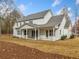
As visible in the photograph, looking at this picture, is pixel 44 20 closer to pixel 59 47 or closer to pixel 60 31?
pixel 60 31

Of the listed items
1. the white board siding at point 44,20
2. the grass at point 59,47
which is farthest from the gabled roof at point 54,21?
the grass at point 59,47

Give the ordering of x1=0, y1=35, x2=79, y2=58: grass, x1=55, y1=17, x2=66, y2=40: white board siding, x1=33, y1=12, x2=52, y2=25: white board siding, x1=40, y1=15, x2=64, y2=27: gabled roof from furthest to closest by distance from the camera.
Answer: x1=33, y1=12, x2=52, y2=25: white board siding → x1=40, y1=15, x2=64, y2=27: gabled roof → x1=55, y1=17, x2=66, y2=40: white board siding → x1=0, y1=35, x2=79, y2=58: grass

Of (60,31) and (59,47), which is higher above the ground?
(60,31)

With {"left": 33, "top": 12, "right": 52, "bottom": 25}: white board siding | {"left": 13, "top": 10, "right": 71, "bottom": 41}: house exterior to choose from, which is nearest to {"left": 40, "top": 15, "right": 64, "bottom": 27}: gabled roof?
{"left": 13, "top": 10, "right": 71, "bottom": 41}: house exterior

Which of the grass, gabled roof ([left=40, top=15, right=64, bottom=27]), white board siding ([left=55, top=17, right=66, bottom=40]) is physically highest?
gabled roof ([left=40, top=15, right=64, bottom=27])

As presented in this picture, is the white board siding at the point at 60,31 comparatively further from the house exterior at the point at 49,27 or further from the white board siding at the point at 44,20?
the white board siding at the point at 44,20

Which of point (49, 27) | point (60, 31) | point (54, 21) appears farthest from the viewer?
point (54, 21)

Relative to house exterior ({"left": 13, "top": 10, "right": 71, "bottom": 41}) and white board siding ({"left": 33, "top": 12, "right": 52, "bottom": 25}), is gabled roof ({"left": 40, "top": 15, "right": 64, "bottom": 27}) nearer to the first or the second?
house exterior ({"left": 13, "top": 10, "right": 71, "bottom": 41})

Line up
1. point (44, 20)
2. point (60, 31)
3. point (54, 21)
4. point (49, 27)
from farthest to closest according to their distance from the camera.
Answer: point (44, 20) < point (54, 21) < point (60, 31) < point (49, 27)

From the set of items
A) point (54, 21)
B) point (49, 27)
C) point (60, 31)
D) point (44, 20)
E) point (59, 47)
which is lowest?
point (59, 47)

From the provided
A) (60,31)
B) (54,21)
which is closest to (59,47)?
(60,31)

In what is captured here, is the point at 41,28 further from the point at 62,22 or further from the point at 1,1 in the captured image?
the point at 1,1

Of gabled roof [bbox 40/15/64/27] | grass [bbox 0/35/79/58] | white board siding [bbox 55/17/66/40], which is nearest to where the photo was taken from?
grass [bbox 0/35/79/58]

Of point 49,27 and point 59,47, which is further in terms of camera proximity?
point 49,27
